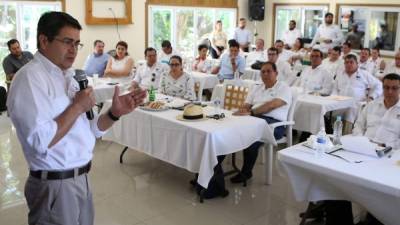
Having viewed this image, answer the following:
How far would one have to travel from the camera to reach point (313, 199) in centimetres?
273

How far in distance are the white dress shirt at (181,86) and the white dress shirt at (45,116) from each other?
3.25 metres

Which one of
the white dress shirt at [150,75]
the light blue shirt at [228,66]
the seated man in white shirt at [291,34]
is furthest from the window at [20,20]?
the seated man in white shirt at [291,34]

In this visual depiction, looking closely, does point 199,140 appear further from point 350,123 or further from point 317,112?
point 350,123

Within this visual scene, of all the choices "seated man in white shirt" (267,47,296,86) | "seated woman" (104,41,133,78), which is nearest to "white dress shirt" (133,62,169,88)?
"seated woman" (104,41,133,78)

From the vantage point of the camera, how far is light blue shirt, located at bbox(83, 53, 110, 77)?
6.77 metres

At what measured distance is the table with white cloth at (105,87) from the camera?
5.44 m

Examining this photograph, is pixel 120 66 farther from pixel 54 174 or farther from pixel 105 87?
pixel 54 174

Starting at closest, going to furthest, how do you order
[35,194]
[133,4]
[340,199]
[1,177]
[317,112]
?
[35,194]
[340,199]
[1,177]
[317,112]
[133,4]

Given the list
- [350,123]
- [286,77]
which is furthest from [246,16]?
[350,123]

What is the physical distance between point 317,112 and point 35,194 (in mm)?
3558

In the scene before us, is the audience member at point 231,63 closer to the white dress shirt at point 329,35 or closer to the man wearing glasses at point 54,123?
the white dress shirt at point 329,35

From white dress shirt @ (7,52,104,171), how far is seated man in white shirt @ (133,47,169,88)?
4057 mm

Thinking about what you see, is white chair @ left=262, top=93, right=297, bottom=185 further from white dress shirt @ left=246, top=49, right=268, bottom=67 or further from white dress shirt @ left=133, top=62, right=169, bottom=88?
white dress shirt @ left=246, top=49, right=268, bottom=67

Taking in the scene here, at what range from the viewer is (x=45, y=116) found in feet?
4.98
